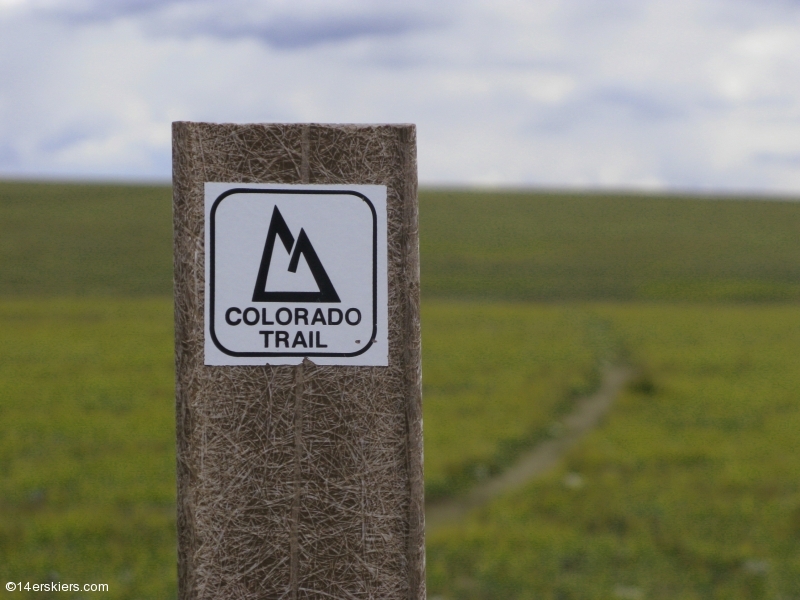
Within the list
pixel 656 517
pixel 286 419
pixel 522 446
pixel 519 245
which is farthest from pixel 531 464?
pixel 519 245

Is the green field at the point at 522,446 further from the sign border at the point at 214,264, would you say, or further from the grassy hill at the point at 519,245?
the grassy hill at the point at 519,245

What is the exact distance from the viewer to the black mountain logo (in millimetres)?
1574

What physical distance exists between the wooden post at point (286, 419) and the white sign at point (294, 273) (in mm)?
20

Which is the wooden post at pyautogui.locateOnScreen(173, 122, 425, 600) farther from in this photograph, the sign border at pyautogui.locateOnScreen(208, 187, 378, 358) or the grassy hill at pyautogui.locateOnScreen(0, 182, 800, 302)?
the grassy hill at pyautogui.locateOnScreen(0, 182, 800, 302)

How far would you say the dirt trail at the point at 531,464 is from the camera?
855 cm

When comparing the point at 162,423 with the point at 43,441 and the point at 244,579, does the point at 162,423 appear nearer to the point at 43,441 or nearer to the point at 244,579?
the point at 43,441

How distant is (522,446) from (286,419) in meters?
10.2

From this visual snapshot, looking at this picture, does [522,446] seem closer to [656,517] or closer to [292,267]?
[656,517]

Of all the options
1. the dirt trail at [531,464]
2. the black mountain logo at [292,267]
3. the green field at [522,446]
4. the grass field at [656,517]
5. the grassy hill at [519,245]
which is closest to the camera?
the black mountain logo at [292,267]

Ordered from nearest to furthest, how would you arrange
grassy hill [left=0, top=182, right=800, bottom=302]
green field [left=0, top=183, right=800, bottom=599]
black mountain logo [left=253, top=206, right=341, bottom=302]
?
black mountain logo [left=253, top=206, right=341, bottom=302], green field [left=0, top=183, right=800, bottom=599], grassy hill [left=0, top=182, right=800, bottom=302]

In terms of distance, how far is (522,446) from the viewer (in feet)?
37.4

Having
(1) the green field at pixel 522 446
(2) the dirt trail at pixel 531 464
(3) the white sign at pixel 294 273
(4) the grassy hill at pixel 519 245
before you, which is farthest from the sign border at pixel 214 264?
(4) the grassy hill at pixel 519 245

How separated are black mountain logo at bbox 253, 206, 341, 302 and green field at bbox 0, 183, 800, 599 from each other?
4.74 m

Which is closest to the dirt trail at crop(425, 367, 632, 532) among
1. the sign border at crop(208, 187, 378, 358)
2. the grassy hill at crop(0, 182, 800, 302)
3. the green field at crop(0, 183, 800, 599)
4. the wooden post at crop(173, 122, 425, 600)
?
the green field at crop(0, 183, 800, 599)
